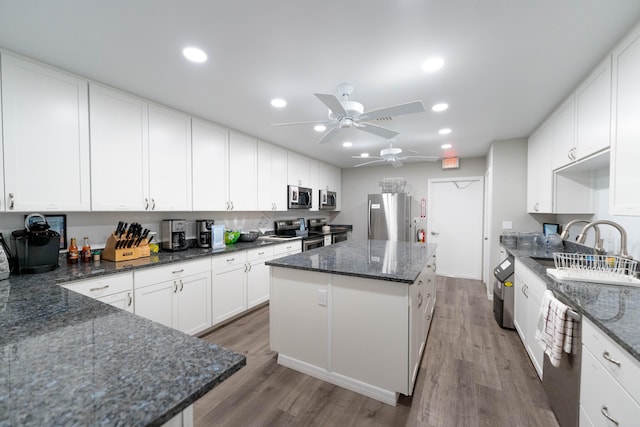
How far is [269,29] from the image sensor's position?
1.54 meters

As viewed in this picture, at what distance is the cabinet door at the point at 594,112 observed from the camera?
5.61ft

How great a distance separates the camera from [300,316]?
213 cm

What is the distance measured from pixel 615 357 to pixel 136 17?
9.15ft

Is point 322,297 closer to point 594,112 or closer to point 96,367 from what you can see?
point 96,367

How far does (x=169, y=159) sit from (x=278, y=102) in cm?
130

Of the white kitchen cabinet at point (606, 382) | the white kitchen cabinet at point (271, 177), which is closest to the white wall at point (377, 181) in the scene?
the white kitchen cabinet at point (271, 177)

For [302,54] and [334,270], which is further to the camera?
[334,270]

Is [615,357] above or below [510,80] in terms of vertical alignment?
below

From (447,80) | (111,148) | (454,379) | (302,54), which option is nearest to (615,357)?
(454,379)

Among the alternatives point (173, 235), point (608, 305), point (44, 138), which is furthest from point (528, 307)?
point (44, 138)

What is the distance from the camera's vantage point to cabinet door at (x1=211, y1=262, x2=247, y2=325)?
2.88 m

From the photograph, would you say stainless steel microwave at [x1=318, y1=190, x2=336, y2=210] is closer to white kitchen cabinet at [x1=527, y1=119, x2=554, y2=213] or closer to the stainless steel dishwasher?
white kitchen cabinet at [x1=527, y1=119, x2=554, y2=213]

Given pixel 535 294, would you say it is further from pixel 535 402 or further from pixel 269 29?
pixel 269 29

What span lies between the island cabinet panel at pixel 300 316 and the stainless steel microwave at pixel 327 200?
3354mm
